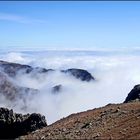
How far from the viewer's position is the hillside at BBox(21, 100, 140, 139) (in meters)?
35.2

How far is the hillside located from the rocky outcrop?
7936 millimetres

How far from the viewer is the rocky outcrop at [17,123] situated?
169ft

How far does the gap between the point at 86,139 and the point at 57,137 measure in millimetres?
3523

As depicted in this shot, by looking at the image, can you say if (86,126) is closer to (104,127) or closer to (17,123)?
(104,127)

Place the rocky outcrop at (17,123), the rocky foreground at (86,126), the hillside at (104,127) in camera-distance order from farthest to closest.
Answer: the rocky outcrop at (17,123) → the rocky foreground at (86,126) → the hillside at (104,127)

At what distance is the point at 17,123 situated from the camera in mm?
53188

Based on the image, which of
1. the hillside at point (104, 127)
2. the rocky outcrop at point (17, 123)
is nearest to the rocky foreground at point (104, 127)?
the hillside at point (104, 127)

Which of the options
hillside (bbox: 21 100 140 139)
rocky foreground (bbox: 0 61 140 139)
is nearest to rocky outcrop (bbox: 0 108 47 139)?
rocky foreground (bbox: 0 61 140 139)

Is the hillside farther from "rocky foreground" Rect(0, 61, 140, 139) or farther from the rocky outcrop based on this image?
the rocky outcrop

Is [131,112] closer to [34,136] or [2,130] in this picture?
[34,136]

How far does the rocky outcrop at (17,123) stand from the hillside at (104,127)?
794 cm

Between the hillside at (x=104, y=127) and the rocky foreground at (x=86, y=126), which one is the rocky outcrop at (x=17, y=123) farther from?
the hillside at (x=104, y=127)

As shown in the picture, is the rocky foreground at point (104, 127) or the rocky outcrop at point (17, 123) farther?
the rocky outcrop at point (17, 123)

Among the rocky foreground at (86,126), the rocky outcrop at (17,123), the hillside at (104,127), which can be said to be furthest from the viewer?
the rocky outcrop at (17,123)
